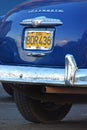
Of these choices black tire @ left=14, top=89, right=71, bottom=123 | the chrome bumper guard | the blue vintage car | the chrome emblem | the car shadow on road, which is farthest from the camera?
the car shadow on road

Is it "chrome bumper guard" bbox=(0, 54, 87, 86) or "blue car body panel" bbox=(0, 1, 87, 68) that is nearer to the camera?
"chrome bumper guard" bbox=(0, 54, 87, 86)

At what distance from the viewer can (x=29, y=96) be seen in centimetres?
678

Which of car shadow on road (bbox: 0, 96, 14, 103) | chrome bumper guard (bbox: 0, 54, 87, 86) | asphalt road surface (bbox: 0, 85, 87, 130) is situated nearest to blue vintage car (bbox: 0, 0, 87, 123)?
chrome bumper guard (bbox: 0, 54, 87, 86)

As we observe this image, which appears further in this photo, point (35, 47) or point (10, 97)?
point (10, 97)

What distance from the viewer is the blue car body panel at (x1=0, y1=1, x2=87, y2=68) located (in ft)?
19.3

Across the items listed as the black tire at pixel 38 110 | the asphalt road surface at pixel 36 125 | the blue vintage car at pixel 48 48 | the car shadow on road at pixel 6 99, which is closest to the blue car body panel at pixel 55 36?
the blue vintage car at pixel 48 48

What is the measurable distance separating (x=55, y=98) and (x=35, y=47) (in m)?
0.84

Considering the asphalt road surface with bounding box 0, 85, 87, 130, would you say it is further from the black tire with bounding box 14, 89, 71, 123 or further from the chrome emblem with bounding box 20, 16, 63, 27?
the chrome emblem with bounding box 20, 16, 63, 27

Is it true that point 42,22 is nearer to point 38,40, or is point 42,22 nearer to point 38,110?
point 38,40

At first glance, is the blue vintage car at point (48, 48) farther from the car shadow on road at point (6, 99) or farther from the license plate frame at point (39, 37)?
the car shadow on road at point (6, 99)

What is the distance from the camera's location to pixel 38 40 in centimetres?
611

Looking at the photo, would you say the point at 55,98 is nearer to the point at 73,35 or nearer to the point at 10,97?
the point at 73,35

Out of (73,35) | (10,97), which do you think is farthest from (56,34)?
(10,97)

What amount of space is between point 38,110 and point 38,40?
1.47 meters
